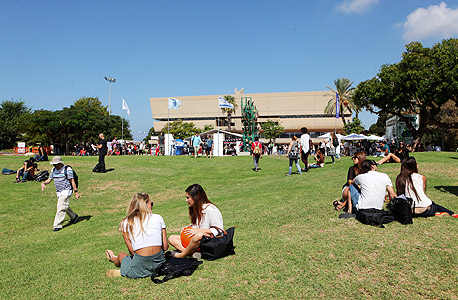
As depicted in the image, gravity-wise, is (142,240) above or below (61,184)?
below

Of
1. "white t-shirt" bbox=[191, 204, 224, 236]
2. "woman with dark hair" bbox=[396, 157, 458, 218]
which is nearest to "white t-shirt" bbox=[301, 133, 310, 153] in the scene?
"woman with dark hair" bbox=[396, 157, 458, 218]

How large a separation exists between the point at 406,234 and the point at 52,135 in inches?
1815

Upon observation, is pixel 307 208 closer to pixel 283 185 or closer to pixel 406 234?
pixel 406 234

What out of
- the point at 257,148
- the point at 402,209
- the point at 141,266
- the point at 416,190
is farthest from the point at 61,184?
the point at 257,148

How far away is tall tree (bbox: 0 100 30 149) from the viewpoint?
54750 millimetres

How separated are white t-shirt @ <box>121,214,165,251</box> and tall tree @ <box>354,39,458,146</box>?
2961cm

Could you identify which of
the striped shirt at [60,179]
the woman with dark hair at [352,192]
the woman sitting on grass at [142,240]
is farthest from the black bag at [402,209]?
the striped shirt at [60,179]

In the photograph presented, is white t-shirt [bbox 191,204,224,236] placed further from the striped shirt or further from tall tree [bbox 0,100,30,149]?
tall tree [bbox 0,100,30,149]

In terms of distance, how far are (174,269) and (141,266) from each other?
0.47 metres

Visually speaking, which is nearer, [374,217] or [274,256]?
[274,256]

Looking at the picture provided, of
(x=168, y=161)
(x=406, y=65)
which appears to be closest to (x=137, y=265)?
(x=168, y=161)

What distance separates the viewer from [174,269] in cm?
457

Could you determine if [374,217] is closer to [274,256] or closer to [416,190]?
[416,190]

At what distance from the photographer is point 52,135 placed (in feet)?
145
